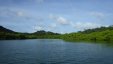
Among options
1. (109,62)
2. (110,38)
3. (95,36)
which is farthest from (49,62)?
(95,36)

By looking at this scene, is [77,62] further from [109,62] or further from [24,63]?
[24,63]

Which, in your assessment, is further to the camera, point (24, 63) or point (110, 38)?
point (110, 38)

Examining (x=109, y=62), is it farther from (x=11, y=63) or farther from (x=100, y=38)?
(x=100, y=38)

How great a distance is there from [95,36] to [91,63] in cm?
13736

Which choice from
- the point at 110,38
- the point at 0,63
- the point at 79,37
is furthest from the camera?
the point at 79,37

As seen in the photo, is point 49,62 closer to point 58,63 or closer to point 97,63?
point 58,63

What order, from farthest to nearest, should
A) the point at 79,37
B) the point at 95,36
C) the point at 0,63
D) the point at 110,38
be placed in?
the point at 79,37 < the point at 95,36 < the point at 110,38 < the point at 0,63

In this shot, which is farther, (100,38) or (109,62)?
(100,38)

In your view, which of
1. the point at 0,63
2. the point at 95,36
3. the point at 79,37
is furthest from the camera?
the point at 79,37

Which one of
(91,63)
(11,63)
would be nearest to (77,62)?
(91,63)

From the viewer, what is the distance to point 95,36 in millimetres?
177000

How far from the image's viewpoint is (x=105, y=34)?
6698 inches

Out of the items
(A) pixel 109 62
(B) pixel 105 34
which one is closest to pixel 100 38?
(B) pixel 105 34

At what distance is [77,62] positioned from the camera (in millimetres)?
43375
